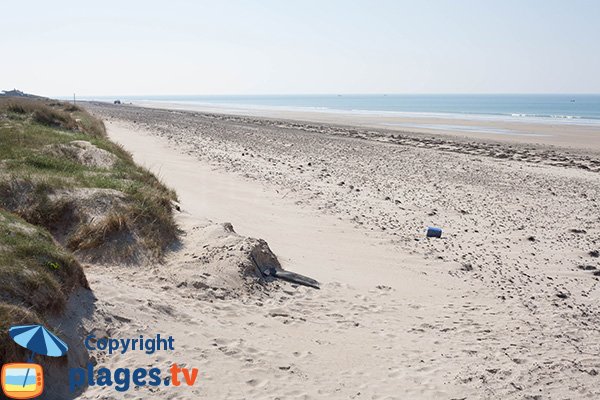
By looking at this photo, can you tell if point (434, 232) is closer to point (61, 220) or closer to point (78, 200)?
point (78, 200)

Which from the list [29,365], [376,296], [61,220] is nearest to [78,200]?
[61,220]

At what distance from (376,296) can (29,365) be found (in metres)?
4.62

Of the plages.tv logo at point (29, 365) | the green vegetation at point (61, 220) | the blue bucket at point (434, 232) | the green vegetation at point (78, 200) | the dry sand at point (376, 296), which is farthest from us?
the blue bucket at point (434, 232)

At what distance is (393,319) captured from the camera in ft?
22.7

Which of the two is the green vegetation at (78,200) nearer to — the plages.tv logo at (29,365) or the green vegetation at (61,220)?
the green vegetation at (61,220)

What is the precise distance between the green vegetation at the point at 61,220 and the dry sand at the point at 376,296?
1.49ft

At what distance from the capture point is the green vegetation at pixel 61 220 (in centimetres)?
514

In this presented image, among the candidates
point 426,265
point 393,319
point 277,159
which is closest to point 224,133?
point 277,159

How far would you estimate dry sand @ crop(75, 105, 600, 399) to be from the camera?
17.5ft

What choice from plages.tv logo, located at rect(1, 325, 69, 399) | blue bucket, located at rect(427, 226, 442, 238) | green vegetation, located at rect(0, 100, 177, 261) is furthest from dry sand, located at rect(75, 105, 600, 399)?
green vegetation, located at rect(0, 100, 177, 261)

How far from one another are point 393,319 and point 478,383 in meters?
1.69

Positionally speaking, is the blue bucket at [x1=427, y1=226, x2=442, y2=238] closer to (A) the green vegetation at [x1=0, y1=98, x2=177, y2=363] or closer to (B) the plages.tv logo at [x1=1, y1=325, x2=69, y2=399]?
(A) the green vegetation at [x1=0, y1=98, x2=177, y2=363]

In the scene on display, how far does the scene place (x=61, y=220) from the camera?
7.80 m

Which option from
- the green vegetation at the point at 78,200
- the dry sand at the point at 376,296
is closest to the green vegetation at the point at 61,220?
the green vegetation at the point at 78,200
